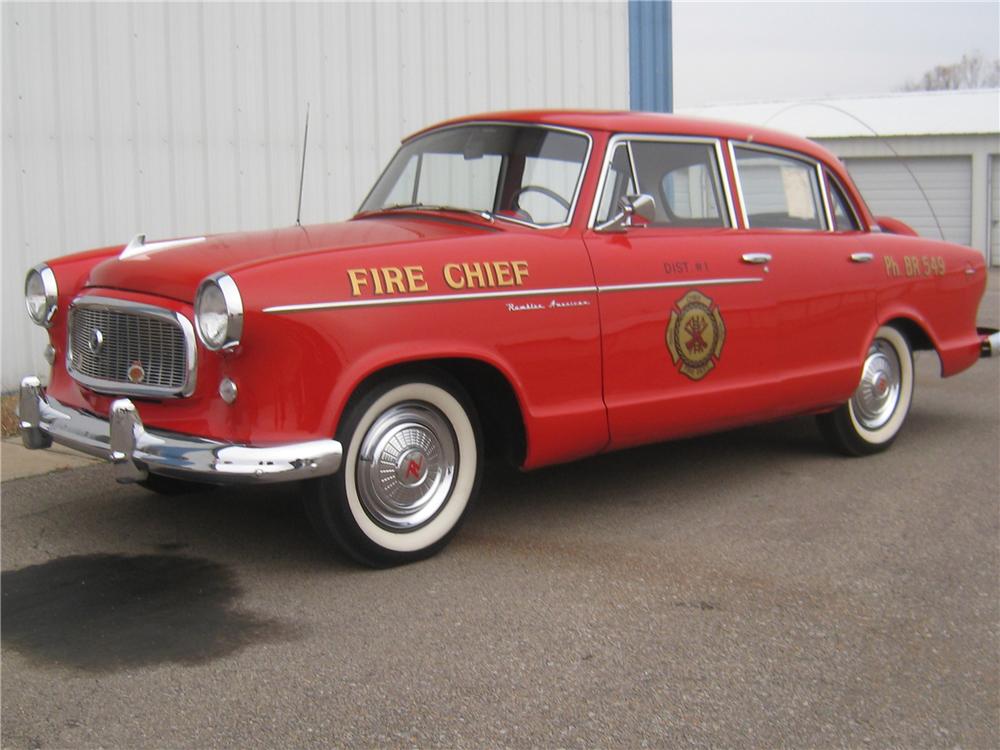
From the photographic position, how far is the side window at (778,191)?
5.59 m

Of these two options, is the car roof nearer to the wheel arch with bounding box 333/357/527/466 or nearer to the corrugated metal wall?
the wheel arch with bounding box 333/357/527/466

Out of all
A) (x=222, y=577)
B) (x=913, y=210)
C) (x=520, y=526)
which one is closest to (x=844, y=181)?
(x=520, y=526)

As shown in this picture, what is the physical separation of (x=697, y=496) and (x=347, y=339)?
2.10 meters

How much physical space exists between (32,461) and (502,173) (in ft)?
9.66

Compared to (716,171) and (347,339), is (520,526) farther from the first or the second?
(716,171)

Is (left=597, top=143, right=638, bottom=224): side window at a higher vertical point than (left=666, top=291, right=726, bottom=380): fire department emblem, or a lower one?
higher

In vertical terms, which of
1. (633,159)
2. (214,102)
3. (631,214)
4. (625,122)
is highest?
(214,102)

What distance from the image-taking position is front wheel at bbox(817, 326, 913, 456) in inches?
237

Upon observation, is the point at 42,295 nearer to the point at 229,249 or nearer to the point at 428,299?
the point at 229,249

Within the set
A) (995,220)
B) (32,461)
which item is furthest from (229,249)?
(995,220)

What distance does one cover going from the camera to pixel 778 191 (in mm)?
5895

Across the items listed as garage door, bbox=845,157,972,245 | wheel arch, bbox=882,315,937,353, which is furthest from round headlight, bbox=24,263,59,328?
garage door, bbox=845,157,972,245

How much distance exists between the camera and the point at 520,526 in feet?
15.6

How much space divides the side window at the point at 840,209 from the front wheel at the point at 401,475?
9.16 ft
